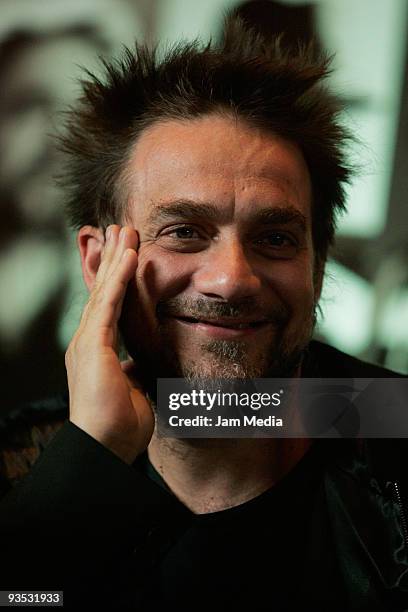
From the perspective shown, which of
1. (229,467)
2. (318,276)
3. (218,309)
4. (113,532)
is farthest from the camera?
(318,276)

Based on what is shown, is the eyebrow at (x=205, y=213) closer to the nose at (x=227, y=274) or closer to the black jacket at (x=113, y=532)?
the nose at (x=227, y=274)

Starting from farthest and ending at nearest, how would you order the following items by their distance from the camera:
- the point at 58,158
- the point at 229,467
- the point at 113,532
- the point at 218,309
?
the point at 58,158 < the point at 229,467 < the point at 218,309 < the point at 113,532

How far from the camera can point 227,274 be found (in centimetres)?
99

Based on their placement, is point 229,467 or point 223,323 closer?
point 223,323

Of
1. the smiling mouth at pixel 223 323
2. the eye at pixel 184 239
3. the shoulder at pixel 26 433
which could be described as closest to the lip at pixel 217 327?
the smiling mouth at pixel 223 323

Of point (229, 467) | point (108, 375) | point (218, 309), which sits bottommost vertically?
point (229, 467)

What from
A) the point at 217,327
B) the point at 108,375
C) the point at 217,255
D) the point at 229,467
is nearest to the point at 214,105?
the point at 217,255

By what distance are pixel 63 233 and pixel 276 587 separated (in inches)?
33.3

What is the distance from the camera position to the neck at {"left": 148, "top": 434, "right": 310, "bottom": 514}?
1.12 m

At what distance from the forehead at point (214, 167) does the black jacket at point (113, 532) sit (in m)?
0.40

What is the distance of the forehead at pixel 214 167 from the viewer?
3.37 feet

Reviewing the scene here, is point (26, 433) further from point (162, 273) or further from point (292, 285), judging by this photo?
point (292, 285)

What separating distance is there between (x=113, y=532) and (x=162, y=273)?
1.27ft

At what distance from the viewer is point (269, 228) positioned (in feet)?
3.50
